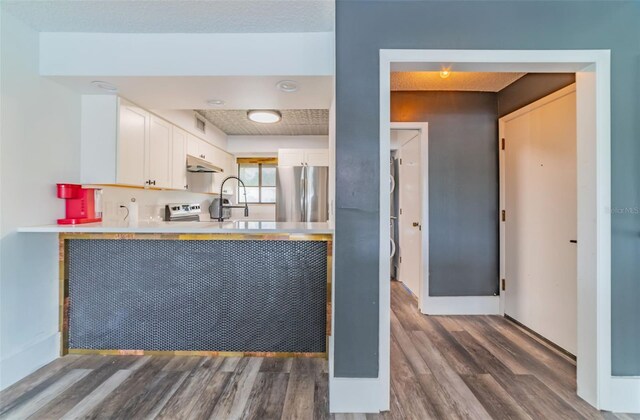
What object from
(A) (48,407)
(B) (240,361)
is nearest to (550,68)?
(B) (240,361)

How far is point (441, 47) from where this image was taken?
1568 mm

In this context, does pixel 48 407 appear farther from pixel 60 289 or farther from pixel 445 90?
pixel 445 90

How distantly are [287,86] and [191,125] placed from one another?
1952 mm

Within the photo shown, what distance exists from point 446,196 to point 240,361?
249 cm

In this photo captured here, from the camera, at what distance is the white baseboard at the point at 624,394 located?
5.08 ft

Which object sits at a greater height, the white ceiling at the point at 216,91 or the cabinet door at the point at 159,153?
the white ceiling at the point at 216,91

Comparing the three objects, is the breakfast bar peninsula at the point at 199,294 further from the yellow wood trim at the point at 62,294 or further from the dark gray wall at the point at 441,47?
the dark gray wall at the point at 441,47

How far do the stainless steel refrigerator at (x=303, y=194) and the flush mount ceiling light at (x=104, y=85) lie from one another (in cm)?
231

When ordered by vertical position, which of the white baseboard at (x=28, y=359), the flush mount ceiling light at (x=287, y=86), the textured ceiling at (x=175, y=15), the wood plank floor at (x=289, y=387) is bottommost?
the wood plank floor at (x=289, y=387)

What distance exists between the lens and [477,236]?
2924 mm

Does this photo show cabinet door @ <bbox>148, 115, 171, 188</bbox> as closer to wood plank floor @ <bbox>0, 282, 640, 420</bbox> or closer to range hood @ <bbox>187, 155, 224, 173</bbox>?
range hood @ <bbox>187, 155, 224, 173</bbox>

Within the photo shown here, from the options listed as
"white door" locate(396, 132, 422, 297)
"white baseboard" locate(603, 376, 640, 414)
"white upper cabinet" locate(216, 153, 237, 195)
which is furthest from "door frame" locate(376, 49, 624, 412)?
"white upper cabinet" locate(216, 153, 237, 195)

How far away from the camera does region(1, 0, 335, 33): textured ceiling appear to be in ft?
5.37

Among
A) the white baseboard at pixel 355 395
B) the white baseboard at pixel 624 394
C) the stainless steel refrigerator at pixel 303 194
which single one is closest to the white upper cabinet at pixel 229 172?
the stainless steel refrigerator at pixel 303 194
